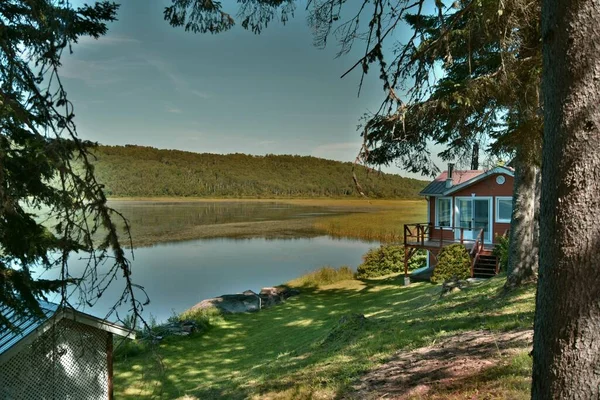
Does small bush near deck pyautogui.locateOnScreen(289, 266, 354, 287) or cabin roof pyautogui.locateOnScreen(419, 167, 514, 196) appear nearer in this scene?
cabin roof pyautogui.locateOnScreen(419, 167, 514, 196)

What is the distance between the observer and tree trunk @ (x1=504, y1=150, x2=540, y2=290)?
24.7 ft

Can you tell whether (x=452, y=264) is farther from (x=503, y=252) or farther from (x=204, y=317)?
(x=204, y=317)

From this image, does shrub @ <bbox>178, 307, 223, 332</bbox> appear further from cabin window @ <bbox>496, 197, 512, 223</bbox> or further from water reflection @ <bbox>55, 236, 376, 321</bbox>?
cabin window @ <bbox>496, 197, 512, 223</bbox>

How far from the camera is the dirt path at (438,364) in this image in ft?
12.5

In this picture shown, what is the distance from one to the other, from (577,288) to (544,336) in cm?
30

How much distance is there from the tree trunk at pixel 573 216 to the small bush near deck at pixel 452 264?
13603mm

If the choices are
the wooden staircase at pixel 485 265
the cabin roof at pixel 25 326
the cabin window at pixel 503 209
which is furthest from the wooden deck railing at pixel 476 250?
the cabin roof at pixel 25 326

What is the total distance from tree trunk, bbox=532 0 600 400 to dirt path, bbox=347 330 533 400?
72.8 inches

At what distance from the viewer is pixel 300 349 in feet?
23.6

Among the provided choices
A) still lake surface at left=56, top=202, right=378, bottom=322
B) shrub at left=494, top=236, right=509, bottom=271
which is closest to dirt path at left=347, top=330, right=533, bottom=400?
shrub at left=494, top=236, right=509, bottom=271

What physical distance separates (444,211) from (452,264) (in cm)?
504

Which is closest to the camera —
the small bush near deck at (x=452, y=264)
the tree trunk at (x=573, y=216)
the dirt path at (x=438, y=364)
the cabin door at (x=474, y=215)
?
the tree trunk at (x=573, y=216)

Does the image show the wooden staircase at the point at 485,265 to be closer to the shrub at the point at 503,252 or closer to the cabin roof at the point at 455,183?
the shrub at the point at 503,252

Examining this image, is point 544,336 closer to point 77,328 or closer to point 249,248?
point 77,328
